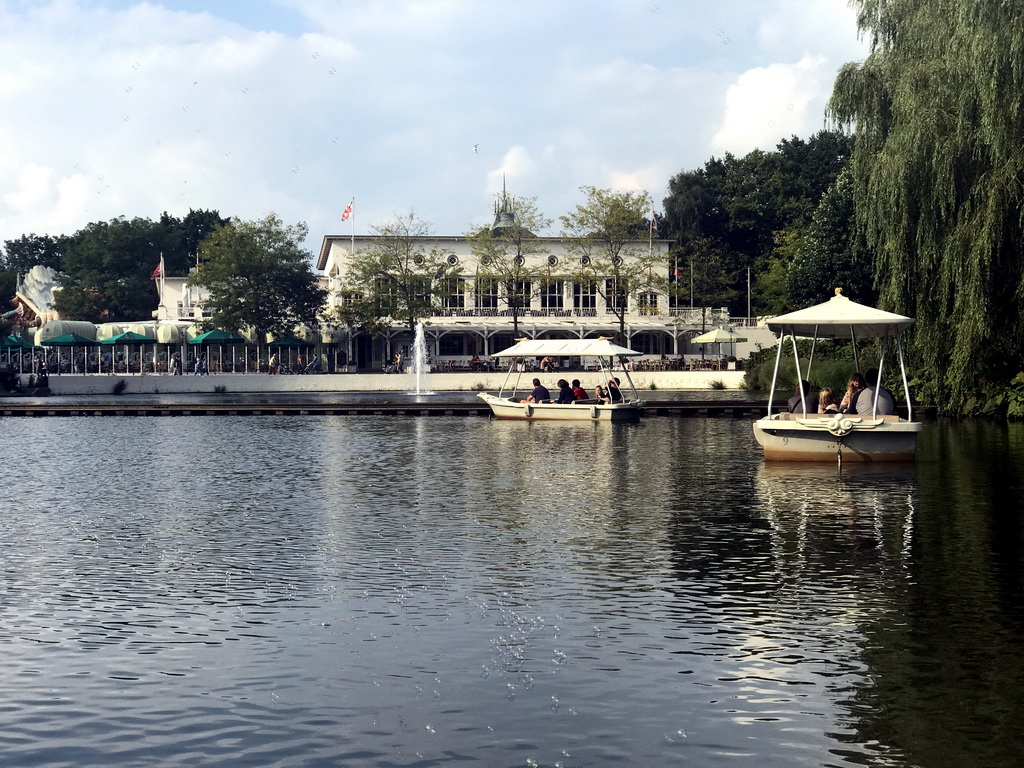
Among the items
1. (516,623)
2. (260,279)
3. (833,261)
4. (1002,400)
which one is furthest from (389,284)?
(516,623)

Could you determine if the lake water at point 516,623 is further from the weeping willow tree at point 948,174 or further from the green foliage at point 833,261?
the green foliage at point 833,261

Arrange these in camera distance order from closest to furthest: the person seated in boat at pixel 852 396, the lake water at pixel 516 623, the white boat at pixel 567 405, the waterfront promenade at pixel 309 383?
the lake water at pixel 516 623 → the person seated in boat at pixel 852 396 → the white boat at pixel 567 405 → the waterfront promenade at pixel 309 383

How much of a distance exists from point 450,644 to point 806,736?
3.11 meters

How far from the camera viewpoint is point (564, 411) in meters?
40.8

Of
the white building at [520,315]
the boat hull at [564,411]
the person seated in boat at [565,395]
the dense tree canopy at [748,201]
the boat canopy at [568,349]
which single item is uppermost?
the dense tree canopy at [748,201]

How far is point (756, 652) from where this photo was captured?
9.11 m

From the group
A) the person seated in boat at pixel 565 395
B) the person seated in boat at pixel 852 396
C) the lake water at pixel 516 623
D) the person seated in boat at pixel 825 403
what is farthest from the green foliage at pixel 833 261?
the lake water at pixel 516 623

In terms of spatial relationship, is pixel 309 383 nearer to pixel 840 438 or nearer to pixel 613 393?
pixel 613 393

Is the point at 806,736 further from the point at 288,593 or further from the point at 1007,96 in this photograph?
the point at 1007,96

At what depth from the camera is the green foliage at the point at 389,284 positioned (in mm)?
84438

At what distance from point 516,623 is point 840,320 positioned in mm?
15114

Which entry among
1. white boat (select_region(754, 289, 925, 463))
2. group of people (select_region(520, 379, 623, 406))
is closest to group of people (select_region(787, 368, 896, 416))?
white boat (select_region(754, 289, 925, 463))

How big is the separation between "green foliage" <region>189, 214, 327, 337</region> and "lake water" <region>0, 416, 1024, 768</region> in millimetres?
60399

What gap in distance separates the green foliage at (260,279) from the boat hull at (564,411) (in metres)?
41.3
